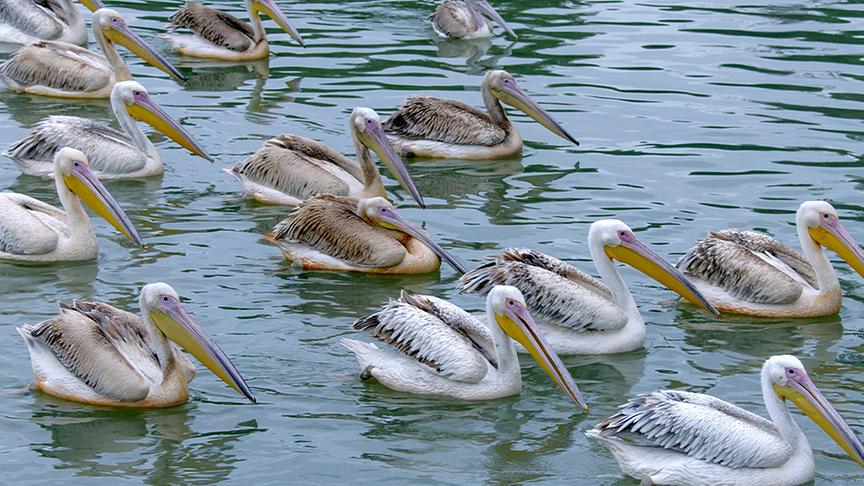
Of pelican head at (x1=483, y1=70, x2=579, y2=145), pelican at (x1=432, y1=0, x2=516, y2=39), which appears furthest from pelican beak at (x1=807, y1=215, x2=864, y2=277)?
pelican at (x1=432, y1=0, x2=516, y2=39)

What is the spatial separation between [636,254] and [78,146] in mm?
4363

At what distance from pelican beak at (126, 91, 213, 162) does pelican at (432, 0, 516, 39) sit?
5097 millimetres

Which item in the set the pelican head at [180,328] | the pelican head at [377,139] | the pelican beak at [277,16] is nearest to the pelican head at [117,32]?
the pelican beak at [277,16]

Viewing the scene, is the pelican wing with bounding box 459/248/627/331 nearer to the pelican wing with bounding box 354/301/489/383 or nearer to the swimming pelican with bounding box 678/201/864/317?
the pelican wing with bounding box 354/301/489/383

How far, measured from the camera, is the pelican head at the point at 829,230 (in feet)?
27.7

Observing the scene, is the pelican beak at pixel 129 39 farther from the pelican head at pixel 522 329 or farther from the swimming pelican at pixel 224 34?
the pelican head at pixel 522 329

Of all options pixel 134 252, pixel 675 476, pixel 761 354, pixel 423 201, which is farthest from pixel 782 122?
pixel 675 476

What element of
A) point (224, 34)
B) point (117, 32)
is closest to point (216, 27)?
point (224, 34)

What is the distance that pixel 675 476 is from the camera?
21.0 feet

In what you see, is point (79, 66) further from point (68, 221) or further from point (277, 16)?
point (68, 221)

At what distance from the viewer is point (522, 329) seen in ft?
23.4

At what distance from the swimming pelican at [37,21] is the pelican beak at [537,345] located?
8.43m

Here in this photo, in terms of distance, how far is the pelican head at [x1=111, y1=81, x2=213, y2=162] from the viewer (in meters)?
10.7

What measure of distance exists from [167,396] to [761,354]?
299cm
